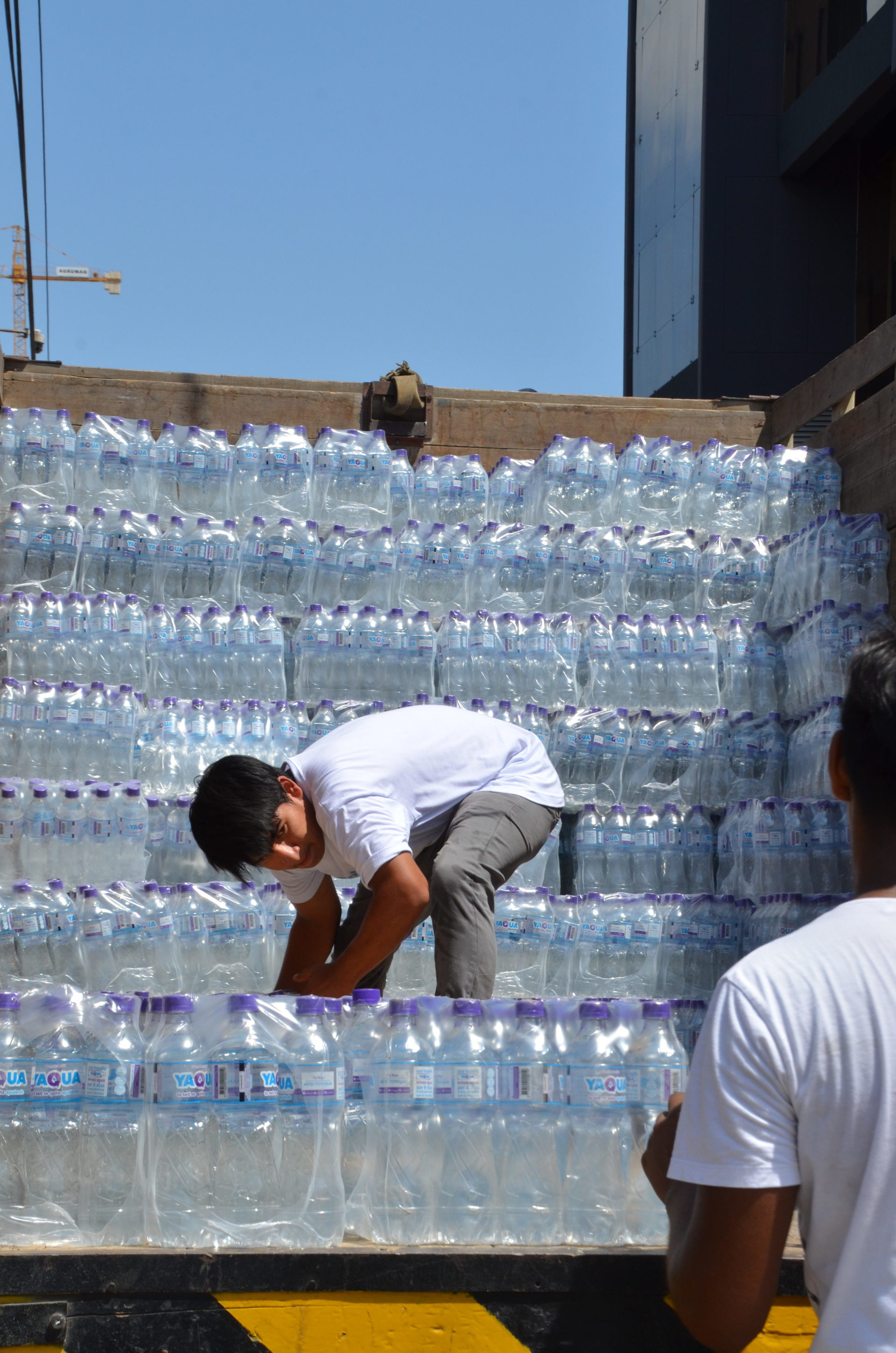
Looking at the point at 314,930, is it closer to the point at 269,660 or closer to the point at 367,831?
the point at 367,831

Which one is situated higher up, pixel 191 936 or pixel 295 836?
pixel 295 836

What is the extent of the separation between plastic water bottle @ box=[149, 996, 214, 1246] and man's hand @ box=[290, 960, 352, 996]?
55 cm

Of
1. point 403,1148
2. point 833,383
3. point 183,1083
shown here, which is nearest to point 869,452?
point 833,383

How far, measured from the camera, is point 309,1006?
9.83ft

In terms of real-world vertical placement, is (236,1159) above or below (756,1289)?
below

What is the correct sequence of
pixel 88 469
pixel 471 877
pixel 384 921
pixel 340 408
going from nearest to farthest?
1. pixel 384 921
2. pixel 471 877
3. pixel 88 469
4. pixel 340 408

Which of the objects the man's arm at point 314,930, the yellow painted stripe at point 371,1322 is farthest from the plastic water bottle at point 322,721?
the yellow painted stripe at point 371,1322

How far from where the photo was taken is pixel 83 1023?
9.97 ft

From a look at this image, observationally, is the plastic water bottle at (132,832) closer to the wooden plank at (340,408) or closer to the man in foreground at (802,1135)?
the wooden plank at (340,408)

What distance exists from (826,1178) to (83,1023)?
2.03m

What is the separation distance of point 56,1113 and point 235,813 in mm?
809

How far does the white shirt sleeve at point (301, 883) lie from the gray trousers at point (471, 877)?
0.17 m

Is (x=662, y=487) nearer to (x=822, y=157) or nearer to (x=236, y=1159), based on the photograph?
(x=236, y=1159)

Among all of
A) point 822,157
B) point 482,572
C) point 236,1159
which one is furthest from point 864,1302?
point 822,157
